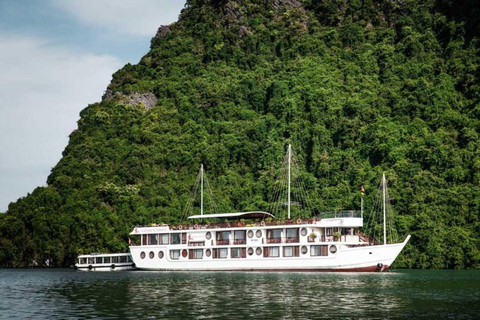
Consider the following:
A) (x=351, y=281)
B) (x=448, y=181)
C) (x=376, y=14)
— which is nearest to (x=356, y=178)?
(x=448, y=181)

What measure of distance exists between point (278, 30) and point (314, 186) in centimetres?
6739

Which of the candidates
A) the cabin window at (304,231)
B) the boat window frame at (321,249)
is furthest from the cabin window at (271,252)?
the boat window frame at (321,249)

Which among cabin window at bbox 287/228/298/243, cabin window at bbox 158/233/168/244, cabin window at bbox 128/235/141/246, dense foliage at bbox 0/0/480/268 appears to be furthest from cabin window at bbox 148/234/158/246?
cabin window at bbox 287/228/298/243

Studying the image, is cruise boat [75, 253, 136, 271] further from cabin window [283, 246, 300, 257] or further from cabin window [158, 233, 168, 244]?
cabin window [283, 246, 300, 257]


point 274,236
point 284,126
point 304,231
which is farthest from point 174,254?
point 284,126

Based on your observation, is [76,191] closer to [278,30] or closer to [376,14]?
[278,30]

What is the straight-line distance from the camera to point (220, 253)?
77.6 meters

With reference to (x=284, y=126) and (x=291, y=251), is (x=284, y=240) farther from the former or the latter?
(x=284, y=126)

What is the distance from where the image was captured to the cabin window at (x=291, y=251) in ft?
240

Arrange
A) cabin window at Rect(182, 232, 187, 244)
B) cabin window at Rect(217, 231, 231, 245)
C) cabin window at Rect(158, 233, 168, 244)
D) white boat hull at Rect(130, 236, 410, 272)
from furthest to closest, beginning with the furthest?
cabin window at Rect(158, 233, 168, 244) → cabin window at Rect(182, 232, 187, 244) → cabin window at Rect(217, 231, 231, 245) → white boat hull at Rect(130, 236, 410, 272)

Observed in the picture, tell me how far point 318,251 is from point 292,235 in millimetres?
3434

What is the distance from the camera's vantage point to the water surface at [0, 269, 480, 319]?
33312 millimetres

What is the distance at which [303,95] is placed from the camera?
431ft

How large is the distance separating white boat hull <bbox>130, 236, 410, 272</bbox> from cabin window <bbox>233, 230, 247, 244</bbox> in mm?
2072
